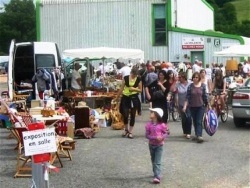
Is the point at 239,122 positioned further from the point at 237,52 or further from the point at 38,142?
the point at 38,142

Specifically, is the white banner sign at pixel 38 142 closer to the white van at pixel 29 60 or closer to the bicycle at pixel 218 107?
the bicycle at pixel 218 107

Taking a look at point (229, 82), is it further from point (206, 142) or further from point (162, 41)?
point (162, 41)

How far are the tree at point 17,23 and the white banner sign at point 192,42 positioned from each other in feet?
197

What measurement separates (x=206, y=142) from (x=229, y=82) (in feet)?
37.9

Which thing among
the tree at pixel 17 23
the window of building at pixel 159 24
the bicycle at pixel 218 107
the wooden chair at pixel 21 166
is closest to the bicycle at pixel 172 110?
the bicycle at pixel 218 107

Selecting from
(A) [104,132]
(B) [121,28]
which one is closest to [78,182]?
(A) [104,132]

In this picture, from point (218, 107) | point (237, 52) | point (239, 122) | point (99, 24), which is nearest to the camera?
point (239, 122)

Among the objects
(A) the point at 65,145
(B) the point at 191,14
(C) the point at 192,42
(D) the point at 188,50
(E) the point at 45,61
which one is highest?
(B) the point at 191,14

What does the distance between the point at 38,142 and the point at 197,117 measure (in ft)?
24.4

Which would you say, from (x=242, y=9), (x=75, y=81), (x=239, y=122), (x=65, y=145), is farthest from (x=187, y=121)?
(x=242, y=9)

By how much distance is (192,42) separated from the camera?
38.3 meters

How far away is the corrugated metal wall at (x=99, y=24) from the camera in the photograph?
1523 inches

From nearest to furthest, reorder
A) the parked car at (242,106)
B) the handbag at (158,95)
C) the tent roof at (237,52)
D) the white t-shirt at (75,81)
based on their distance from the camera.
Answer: the handbag at (158,95), the parked car at (242,106), the white t-shirt at (75,81), the tent roof at (237,52)

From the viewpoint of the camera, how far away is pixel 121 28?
38.8 m
